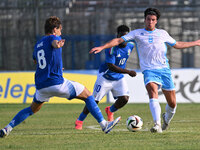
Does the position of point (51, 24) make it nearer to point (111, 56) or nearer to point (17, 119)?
point (17, 119)

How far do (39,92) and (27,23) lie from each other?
49.1 ft

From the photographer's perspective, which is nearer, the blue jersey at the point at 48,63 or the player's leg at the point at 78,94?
the blue jersey at the point at 48,63

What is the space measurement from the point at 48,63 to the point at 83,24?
50.8 ft

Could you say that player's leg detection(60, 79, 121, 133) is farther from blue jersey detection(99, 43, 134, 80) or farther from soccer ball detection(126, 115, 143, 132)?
blue jersey detection(99, 43, 134, 80)

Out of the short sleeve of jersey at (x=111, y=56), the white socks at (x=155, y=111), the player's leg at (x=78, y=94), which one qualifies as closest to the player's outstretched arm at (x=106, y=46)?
the player's leg at (x=78, y=94)

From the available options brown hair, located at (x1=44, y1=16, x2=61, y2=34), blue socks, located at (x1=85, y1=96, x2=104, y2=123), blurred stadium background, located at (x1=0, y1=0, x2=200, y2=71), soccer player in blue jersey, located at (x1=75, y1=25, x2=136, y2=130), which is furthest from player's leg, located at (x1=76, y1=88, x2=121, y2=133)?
blurred stadium background, located at (x1=0, y1=0, x2=200, y2=71)

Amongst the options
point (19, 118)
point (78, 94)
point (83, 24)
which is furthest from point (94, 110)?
point (83, 24)

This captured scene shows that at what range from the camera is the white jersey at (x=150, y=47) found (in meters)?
8.67

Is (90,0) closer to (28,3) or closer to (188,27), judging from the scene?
(28,3)

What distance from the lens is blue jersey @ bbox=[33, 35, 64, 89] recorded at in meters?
7.78

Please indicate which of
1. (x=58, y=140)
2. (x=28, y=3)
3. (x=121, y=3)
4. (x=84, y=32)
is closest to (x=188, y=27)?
(x=121, y=3)

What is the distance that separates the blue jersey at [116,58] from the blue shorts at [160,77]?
1.85 meters

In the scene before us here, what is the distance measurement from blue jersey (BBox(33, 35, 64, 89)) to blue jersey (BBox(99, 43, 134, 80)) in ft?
8.90

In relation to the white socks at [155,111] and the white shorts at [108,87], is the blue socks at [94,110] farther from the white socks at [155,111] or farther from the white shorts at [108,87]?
the white shorts at [108,87]
